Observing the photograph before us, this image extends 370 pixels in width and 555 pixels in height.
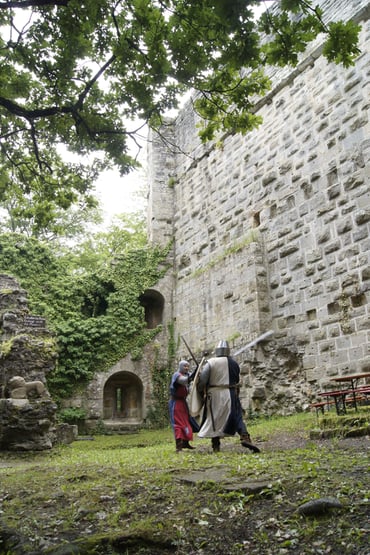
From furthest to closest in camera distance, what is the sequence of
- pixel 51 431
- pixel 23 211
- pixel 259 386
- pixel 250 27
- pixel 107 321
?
pixel 107 321 → pixel 259 386 → pixel 51 431 → pixel 23 211 → pixel 250 27

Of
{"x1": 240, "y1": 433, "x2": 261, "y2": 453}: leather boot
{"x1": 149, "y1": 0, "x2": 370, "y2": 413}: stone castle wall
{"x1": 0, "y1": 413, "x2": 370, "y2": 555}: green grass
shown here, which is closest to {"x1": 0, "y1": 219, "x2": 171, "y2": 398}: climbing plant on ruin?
{"x1": 149, "y1": 0, "x2": 370, "y2": 413}: stone castle wall

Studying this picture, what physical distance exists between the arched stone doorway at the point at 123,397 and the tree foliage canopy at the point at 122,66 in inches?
357

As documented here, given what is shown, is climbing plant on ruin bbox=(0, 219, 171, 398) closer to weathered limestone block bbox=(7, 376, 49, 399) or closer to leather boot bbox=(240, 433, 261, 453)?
weathered limestone block bbox=(7, 376, 49, 399)

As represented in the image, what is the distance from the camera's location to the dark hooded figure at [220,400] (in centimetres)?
688

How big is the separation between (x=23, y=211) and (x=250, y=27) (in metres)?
4.91

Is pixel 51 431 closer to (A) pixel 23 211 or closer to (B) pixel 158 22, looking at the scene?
(A) pixel 23 211

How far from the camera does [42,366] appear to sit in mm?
10430

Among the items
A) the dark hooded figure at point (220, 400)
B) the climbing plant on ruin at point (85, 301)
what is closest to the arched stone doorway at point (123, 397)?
the climbing plant on ruin at point (85, 301)

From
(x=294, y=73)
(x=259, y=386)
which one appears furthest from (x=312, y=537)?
(x=294, y=73)

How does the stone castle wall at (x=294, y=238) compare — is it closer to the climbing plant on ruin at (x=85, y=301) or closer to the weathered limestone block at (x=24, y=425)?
the climbing plant on ruin at (x=85, y=301)

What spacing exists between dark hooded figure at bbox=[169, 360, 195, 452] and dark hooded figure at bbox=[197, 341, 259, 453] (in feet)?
1.67

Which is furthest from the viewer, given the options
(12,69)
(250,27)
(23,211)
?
(23,211)

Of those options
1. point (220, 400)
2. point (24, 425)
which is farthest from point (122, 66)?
point (24, 425)

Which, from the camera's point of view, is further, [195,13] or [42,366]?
[42,366]
